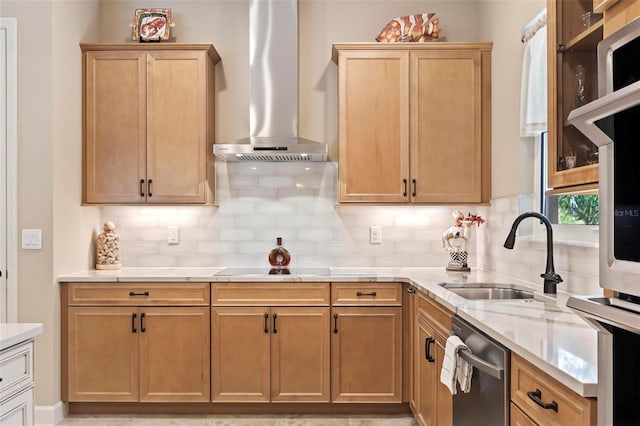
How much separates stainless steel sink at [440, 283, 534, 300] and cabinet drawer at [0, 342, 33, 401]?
2.01 m

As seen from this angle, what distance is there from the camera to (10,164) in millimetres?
3240

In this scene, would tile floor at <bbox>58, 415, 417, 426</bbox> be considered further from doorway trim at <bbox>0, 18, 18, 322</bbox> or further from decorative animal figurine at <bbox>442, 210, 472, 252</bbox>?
decorative animal figurine at <bbox>442, 210, 472, 252</bbox>

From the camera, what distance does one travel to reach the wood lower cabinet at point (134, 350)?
3.30 metres

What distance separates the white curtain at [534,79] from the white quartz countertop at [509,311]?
87cm

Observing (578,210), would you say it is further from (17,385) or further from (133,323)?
(133,323)

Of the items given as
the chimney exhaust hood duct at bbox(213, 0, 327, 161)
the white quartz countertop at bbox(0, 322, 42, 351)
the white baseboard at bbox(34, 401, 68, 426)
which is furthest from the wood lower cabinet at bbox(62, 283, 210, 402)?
the white quartz countertop at bbox(0, 322, 42, 351)

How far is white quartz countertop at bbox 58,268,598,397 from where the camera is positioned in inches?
51.1

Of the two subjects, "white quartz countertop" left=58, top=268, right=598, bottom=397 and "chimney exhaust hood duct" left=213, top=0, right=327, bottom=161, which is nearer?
"white quartz countertop" left=58, top=268, right=598, bottom=397

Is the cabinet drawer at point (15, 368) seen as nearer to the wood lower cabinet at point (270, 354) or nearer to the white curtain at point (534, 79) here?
the wood lower cabinet at point (270, 354)

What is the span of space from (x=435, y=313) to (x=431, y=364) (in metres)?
0.29

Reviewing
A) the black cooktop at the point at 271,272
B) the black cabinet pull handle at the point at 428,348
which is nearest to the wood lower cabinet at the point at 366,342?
the black cooktop at the point at 271,272

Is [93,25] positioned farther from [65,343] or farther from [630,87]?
[630,87]

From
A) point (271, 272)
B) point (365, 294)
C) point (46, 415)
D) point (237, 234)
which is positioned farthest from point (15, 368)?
point (237, 234)

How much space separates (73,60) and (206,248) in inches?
61.4
